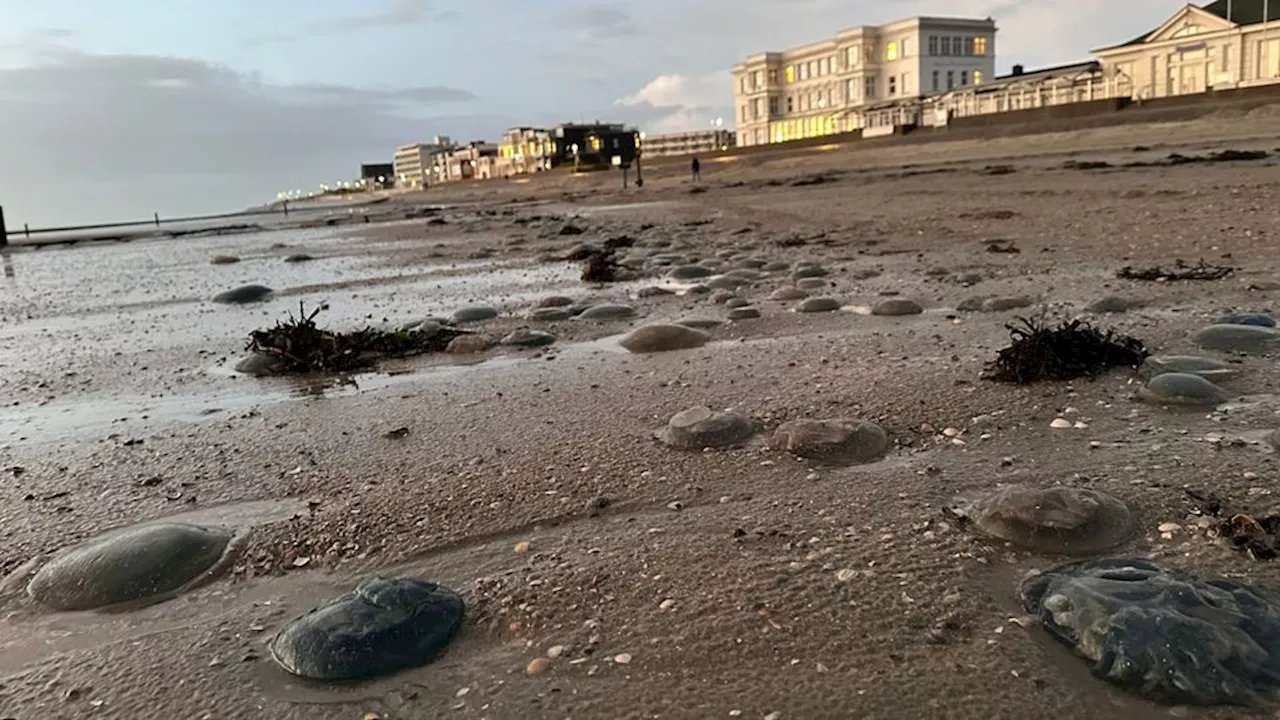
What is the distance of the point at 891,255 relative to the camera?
7.34 m

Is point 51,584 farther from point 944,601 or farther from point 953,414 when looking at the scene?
point 953,414

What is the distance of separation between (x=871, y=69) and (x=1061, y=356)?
84.4 metres

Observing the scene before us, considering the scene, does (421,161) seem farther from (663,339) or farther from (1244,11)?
(663,339)

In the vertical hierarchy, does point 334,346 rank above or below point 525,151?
below

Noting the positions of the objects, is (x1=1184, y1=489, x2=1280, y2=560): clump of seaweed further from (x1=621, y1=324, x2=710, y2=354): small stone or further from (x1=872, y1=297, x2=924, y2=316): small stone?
(x1=872, y1=297, x2=924, y2=316): small stone

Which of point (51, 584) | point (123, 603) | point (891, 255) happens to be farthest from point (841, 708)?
point (891, 255)

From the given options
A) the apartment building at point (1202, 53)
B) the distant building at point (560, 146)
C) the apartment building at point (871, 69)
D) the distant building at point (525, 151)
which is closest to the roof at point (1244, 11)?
the apartment building at point (1202, 53)

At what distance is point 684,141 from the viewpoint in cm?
12519

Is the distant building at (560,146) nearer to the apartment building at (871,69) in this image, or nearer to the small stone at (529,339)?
the apartment building at (871,69)

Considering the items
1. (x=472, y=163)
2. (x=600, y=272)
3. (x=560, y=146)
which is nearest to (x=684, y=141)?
(x=560, y=146)

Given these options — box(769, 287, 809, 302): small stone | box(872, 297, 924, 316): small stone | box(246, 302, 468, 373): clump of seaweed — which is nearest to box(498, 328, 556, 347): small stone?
box(246, 302, 468, 373): clump of seaweed

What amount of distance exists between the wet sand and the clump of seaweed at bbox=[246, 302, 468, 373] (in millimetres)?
219

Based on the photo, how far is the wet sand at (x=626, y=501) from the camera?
1.46 m

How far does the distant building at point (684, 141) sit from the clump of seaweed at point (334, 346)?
377 feet
